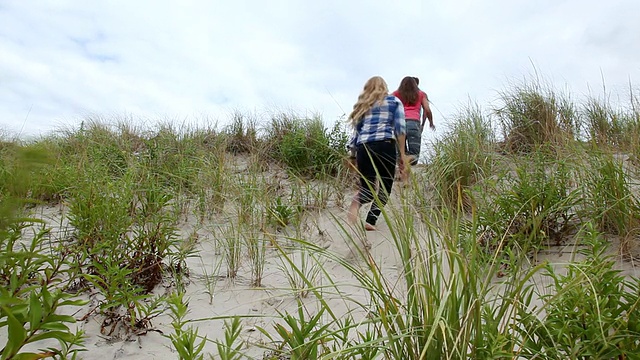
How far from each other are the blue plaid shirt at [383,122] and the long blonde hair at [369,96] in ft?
0.21

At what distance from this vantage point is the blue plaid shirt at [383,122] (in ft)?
14.6

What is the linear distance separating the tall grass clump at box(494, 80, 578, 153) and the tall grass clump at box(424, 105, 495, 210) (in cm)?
54

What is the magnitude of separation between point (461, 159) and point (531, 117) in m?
2.28

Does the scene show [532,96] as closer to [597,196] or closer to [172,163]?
[597,196]

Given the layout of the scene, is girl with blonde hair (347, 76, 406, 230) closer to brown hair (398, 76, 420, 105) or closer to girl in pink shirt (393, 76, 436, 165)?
girl in pink shirt (393, 76, 436, 165)

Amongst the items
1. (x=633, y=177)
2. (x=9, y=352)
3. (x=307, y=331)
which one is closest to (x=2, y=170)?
(x=9, y=352)

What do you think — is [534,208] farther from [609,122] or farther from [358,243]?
[609,122]

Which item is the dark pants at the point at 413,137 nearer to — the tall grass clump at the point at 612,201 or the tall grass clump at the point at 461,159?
the tall grass clump at the point at 461,159

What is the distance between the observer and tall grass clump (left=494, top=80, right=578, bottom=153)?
18.6 ft

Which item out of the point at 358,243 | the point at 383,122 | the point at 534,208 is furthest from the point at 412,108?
the point at 534,208

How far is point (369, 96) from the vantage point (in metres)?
4.64

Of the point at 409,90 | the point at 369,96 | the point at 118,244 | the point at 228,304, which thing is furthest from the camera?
the point at 409,90

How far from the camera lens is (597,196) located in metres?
3.03

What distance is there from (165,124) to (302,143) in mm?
3099
